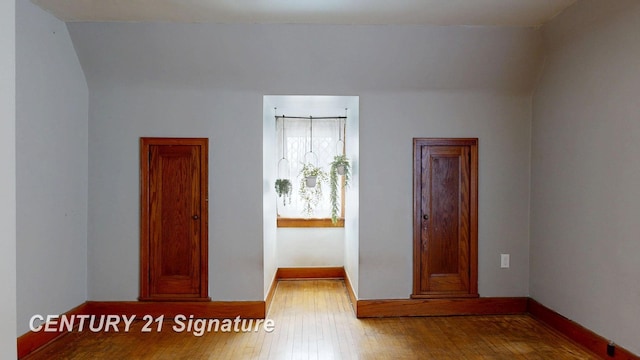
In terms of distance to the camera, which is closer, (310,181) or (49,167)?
(49,167)

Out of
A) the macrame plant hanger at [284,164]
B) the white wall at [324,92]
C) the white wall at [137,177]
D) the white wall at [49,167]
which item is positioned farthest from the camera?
the macrame plant hanger at [284,164]

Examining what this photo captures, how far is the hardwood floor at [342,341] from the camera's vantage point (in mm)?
3152

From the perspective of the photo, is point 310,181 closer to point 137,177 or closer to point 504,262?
point 137,177

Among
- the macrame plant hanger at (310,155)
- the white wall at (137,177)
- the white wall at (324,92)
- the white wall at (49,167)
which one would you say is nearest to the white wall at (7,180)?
the white wall at (49,167)

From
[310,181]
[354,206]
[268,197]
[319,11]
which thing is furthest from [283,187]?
[319,11]

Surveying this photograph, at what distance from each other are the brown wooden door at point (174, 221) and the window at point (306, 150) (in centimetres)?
159

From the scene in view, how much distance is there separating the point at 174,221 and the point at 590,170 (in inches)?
146

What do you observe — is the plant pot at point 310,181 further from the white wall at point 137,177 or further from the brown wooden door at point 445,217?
the brown wooden door at point 445,217

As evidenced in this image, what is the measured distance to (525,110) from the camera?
162 inches

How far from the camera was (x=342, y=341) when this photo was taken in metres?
3.41

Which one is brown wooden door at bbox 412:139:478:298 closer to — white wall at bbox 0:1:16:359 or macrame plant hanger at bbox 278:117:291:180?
macrame plant hanger at bbox 278:117:291:180

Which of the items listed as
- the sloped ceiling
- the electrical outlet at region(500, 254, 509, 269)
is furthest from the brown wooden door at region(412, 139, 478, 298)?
the sloped ceiling

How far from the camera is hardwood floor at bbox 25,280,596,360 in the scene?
3152 millimetres

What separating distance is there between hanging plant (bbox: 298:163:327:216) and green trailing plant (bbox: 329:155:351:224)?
172 mm
